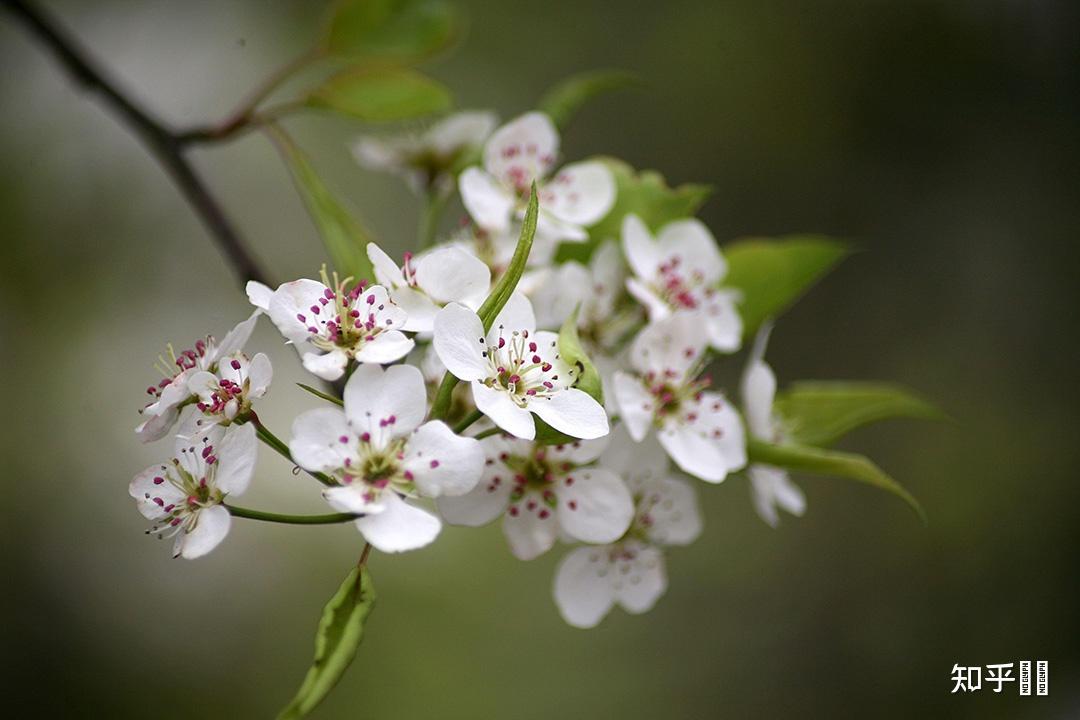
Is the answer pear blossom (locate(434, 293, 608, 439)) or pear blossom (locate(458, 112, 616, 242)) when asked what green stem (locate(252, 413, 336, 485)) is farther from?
pear blossom (locate(458, 112, 616, 242))

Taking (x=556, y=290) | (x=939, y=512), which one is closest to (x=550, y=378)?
(x=556, y=290)

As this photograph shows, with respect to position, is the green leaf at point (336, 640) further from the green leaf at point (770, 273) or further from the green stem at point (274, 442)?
the green leaf at point (770, 273)

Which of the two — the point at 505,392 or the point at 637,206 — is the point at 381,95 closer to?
the point at 637,206

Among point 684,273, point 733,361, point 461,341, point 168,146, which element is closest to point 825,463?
point 684,273

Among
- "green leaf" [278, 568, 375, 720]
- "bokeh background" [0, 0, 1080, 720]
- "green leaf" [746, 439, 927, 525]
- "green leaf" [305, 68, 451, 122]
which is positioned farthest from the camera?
"bokeh background" [0, 0, 1080, 720]

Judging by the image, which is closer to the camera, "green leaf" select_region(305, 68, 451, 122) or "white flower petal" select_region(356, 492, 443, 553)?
"white flower petal" select_region(356, 492, 443, 553)

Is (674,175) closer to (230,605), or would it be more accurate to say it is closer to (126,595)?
(230,605)

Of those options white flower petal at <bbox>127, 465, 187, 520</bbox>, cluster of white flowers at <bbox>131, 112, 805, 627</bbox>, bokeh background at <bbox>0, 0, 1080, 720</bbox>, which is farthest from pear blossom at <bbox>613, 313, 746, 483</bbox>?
bokeh background at <bbox>0, 0, 1080, 720</bbox>
